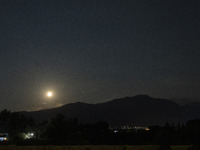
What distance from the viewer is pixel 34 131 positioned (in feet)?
230

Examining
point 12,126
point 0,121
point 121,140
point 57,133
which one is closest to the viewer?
point 57,133

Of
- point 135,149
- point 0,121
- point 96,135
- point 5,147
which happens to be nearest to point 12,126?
point 0,121

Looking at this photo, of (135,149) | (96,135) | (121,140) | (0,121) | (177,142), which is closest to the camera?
(135,149)

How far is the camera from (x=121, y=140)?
160ft

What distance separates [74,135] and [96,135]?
1125cm

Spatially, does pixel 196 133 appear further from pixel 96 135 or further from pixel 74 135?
pixel 96 135

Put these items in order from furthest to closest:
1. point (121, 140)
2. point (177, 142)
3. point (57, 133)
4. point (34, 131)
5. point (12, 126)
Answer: point (12, 126) < point (34, 131) < point (121, 140) < point (57, 133) < point (177, 142)

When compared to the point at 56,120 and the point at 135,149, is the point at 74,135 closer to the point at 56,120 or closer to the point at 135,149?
the point at 56,120

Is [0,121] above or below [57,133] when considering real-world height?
above

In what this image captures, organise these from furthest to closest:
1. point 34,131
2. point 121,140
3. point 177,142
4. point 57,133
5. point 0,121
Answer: point 0,121, point 34,131, point 121,140, point 57,133, point 177,142

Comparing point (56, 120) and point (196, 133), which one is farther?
point (56, 120)

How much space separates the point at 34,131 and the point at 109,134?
2266 cm

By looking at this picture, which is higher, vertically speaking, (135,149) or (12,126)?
(12,126)

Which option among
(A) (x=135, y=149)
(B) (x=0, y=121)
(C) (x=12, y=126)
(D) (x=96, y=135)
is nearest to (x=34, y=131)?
(C) (x=12, y=126)
